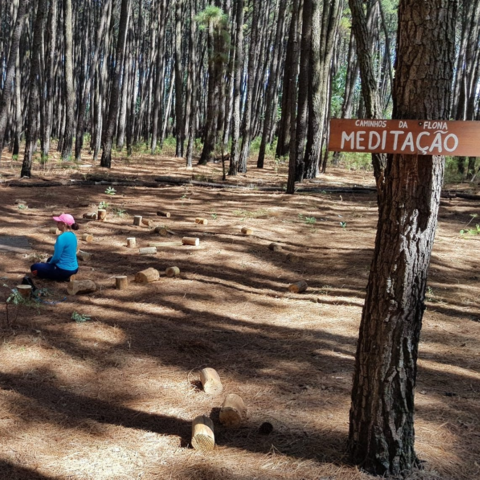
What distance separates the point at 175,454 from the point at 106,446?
446 mm

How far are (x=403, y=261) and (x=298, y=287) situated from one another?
12.2 feet

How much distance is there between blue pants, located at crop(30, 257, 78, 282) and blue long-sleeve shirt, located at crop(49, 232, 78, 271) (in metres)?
0.05

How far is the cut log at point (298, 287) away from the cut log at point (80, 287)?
2371mm

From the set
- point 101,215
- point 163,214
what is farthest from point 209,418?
point 163,214

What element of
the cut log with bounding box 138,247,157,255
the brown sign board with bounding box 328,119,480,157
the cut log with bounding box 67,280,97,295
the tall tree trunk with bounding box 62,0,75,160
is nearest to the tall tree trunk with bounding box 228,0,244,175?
the tall tree trunk with bounding box 62,0,75,160

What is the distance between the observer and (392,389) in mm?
2994

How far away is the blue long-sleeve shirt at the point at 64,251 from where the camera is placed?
6.29 m

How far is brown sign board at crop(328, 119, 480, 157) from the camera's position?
275 centimetres

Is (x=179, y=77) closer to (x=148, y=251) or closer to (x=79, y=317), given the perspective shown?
(x=148, y=251)

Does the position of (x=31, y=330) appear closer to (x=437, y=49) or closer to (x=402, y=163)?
(x=402, y=163)

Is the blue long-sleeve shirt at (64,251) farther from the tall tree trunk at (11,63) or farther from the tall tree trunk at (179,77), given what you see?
the tall tree trunk at (179,77)

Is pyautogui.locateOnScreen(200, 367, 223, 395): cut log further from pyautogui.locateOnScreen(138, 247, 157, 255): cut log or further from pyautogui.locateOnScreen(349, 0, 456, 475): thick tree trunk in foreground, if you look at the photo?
pyautogui.locateOnScreen(138, 247, 157, 255): cut log

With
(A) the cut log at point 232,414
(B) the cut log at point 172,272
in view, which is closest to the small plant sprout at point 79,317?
(B) the cut log at point 172,272

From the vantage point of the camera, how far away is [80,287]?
607 cm
